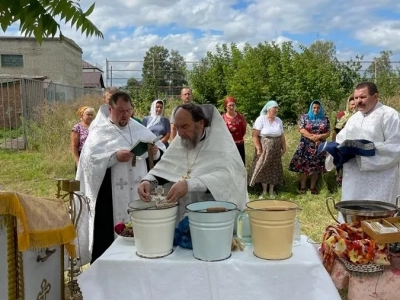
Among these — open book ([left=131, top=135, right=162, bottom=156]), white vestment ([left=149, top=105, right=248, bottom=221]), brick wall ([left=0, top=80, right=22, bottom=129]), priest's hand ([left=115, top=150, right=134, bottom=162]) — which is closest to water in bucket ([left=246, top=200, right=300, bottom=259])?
white vestment ([left=149, top=105, right=248, bottom=221])

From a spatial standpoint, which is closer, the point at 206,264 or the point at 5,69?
the point at 206,264

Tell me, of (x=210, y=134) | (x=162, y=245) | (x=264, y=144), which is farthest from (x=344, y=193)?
(x=264, y=144)

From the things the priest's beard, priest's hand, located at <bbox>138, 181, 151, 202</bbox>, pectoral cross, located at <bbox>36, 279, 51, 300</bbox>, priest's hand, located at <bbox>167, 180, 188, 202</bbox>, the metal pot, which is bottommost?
pectoral cross, located at <bbox>36, 279, 51, 300</bbox>

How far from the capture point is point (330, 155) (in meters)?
3.62

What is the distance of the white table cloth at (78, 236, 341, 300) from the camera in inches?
80.3

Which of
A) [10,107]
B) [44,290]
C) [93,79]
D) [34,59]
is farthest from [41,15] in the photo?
[93,79]

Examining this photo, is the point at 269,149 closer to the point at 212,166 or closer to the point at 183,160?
the point at 183,160

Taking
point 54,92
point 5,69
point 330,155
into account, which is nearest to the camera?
point 330,155

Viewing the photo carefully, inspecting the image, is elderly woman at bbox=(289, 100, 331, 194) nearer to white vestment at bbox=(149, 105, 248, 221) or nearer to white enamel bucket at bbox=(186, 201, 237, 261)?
white vestment at bbox=(149, 105, 248, 221)

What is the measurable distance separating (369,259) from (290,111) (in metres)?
11.9

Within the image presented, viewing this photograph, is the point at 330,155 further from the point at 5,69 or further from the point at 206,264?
the point at 5,69

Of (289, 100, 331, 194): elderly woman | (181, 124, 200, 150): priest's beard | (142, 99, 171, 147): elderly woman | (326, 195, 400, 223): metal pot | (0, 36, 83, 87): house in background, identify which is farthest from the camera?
(0, 36, 83, 87): house in background

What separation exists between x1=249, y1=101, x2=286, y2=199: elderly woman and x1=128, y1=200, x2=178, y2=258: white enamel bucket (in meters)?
5.25

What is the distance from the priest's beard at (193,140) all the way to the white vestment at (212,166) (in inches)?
1.0
